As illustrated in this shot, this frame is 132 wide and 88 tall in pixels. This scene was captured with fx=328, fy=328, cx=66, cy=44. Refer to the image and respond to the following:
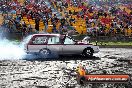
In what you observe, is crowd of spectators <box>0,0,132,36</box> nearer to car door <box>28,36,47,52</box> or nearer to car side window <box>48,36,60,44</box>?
car door <box>28,36,47,52</box>

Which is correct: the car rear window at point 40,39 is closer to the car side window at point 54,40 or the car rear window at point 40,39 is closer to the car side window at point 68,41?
the car side window at point 54,40

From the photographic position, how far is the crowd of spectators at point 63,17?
114 feet

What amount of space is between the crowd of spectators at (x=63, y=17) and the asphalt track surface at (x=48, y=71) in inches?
456

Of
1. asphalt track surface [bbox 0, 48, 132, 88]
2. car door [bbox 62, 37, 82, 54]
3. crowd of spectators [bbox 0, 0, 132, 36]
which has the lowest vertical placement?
asphalt track surface [bbox 0, 48, 132, 88]

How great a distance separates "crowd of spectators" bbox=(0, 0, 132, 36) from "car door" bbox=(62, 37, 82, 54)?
449 inches

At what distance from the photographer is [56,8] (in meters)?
43.4

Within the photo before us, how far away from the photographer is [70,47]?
898 inches

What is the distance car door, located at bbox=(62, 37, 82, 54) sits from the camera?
22750 mm

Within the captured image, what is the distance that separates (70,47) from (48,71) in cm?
575

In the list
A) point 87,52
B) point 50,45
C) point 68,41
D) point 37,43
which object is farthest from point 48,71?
point 87,52

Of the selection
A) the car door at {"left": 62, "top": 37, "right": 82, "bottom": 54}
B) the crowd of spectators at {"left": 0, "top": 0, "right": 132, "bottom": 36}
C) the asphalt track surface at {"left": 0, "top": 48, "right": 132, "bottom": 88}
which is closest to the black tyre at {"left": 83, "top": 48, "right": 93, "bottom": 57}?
the asphalt track surface at {"left": 0, "top": 48, "right": 132, "bottom": 88}

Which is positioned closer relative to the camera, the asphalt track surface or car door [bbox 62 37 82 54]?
the asphalt track surface

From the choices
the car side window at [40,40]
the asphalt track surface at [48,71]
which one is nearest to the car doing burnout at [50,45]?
the car side window at [40,40]

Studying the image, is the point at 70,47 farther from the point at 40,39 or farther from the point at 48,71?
the point at 48,71
